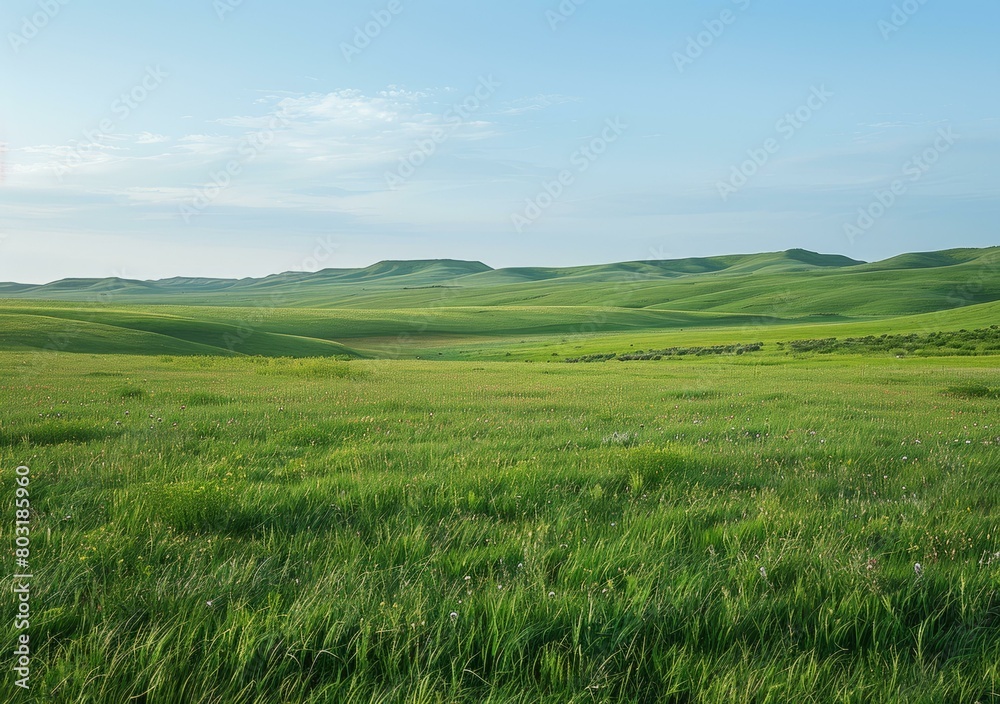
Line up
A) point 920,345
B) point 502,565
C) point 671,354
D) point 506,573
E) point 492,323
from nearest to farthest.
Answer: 1. point 506,573
2. point 502,565
3. point 920,345
4. point 671,354
5. point 492,323

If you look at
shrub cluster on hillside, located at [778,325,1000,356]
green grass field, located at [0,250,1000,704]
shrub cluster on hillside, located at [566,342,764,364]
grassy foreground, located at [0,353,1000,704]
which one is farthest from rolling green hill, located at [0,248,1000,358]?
grassy foreground, located at [0,353,1000,704]

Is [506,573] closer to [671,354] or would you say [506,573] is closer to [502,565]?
[502,565]

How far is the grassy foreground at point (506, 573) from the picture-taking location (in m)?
2.92

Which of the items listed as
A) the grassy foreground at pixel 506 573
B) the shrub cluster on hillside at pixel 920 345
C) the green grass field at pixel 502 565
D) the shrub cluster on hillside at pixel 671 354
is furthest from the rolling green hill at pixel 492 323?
the grassy foreground at pixel 506 573

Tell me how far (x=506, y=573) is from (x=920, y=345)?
70937 millimetres

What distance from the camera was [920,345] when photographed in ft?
198

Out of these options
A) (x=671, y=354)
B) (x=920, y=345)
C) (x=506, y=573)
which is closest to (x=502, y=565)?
(x=506, y=573)

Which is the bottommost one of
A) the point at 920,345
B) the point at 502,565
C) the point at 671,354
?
the point at 671,354

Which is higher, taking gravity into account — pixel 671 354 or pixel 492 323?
pixel 492 323

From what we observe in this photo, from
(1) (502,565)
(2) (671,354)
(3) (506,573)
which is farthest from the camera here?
(2) (671,354)

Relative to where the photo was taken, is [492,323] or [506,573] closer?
[506,573]

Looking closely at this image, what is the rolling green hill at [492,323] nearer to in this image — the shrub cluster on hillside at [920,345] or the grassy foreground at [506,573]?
the shrub cluster on hillside at [920,345]

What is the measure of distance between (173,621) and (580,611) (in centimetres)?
223

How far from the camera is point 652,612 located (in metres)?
3.45
